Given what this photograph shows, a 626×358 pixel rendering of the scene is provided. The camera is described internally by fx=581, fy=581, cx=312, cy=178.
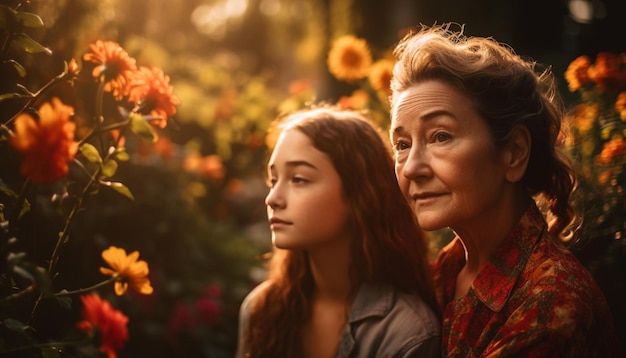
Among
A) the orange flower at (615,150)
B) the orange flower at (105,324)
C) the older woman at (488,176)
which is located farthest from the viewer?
the orange flower at (615,150)

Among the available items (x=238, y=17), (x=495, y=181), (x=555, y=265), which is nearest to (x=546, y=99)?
(x=495, y=181)

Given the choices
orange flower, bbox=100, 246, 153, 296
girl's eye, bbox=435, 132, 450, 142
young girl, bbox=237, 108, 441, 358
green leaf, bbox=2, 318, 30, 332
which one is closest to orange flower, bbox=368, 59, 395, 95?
young girl, bbox=237, 108, 441, 358

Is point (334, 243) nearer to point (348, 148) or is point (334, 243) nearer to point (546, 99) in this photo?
point (348, 148)

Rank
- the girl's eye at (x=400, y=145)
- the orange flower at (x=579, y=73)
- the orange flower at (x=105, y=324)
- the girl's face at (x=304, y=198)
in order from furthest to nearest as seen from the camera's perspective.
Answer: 1. the orange flower at (x=579, y=73)
2. the girl's face at (x=304, y=198)
3. the girl's eye at (x=400, y=145)
4. the orange flower at (x=105, y=324)

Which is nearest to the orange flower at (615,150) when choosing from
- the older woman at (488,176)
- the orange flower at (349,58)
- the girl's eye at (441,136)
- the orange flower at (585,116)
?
the older woman at (488,176)

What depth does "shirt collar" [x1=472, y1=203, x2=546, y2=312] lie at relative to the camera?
169 cm

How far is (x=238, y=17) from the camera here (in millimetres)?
17953

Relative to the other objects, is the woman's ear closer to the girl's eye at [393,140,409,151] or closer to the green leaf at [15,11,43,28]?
the girl's eye at [393,140,409,151]

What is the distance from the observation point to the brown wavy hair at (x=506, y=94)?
1.78 metres

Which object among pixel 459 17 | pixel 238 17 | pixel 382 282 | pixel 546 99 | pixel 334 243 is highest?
pixel 238 17

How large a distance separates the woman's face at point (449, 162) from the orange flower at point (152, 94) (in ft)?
2.39

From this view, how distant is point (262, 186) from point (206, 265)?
2917 millimetres

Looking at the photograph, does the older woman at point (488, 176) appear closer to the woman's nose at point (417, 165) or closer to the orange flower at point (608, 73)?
the woman's nose at point (417, 165)

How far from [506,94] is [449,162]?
0.99 feet
